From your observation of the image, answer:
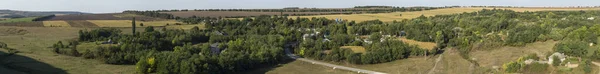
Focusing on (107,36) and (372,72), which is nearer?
(372,72)

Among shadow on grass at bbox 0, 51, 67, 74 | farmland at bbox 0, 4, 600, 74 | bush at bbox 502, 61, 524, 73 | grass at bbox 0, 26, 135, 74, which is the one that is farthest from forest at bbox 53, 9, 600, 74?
bush at bbox 502, 61, 524, 73

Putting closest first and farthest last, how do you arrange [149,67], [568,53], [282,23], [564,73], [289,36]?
[564,73]
[149,67]
[568,53]
[289,36]
[282,23]

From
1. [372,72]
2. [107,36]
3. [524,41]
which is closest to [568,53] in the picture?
[524,41]

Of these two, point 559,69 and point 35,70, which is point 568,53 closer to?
point 559,69

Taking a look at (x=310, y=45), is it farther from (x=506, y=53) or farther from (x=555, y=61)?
(x=555, y=61)

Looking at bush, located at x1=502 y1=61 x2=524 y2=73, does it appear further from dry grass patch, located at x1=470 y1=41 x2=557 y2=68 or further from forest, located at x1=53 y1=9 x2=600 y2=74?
forest, located at x1=53 y1=9 x2=600 y2=74
